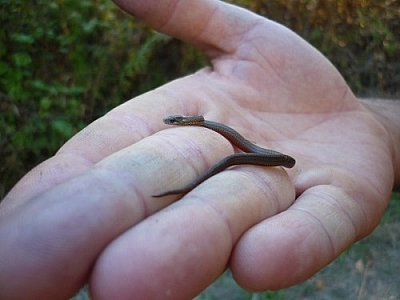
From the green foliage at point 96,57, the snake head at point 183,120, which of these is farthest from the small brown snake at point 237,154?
the green foliage at point 96,57

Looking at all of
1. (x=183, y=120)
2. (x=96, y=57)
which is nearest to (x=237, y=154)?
(x=183, y=120)

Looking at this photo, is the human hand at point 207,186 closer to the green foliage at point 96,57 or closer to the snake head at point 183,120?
the snake head at point 183,120

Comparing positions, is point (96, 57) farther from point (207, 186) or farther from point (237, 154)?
point (207, 186)

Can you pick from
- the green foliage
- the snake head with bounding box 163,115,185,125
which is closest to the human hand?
the snake head with bounding box 163,115,185,125

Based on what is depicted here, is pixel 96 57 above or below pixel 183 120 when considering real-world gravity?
below

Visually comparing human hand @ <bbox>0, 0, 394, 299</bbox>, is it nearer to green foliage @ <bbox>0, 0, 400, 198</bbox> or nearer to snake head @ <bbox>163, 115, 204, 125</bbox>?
snake head @ <bbox>163, 115, 204, 125</bbox>
